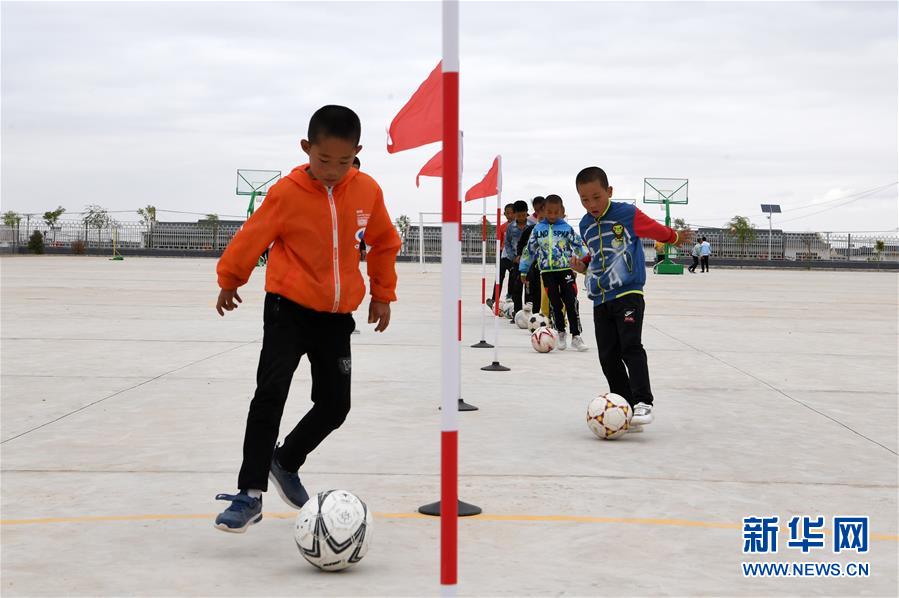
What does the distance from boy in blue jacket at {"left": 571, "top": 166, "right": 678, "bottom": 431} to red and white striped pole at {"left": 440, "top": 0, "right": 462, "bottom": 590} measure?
14.2 feet

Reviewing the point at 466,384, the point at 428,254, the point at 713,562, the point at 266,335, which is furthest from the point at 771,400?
the point at 428,254

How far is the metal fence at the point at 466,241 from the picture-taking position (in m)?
63.7

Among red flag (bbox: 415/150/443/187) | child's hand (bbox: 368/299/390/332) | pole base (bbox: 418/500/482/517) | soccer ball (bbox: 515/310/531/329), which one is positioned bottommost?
pole base (bbox: 418/500/482/517)

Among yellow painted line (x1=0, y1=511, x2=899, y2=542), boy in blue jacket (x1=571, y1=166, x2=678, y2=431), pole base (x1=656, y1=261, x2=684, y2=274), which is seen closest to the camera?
yellow painted line (x1=0, y1=511, x2=899, y2=542)

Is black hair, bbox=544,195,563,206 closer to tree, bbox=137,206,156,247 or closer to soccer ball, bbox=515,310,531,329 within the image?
soccer ball, bbox=515,310,531,329

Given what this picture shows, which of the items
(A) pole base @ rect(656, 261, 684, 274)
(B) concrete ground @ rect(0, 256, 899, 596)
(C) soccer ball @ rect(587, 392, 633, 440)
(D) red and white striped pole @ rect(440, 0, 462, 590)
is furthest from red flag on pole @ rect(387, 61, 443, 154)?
(A) pole base @ rect(656, 261, 684, 274)

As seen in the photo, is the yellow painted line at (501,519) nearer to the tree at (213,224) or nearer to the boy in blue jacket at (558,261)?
the boy in blue jacket at (558,261)

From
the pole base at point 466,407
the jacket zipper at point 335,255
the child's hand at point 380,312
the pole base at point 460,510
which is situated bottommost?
the pole base at point 460,510

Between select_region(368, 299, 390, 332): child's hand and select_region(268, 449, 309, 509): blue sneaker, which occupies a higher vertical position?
select_region(368, 299, 390, 332): child's hand

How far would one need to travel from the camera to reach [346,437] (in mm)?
6805

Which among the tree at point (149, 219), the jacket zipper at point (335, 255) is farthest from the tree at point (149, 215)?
the jacket zipper at point (335, 255)

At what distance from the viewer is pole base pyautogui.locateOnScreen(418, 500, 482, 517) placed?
4.88 meters

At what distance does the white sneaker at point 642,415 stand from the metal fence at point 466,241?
180ft

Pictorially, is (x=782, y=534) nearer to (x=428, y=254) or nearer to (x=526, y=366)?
(x=526, y=366)
